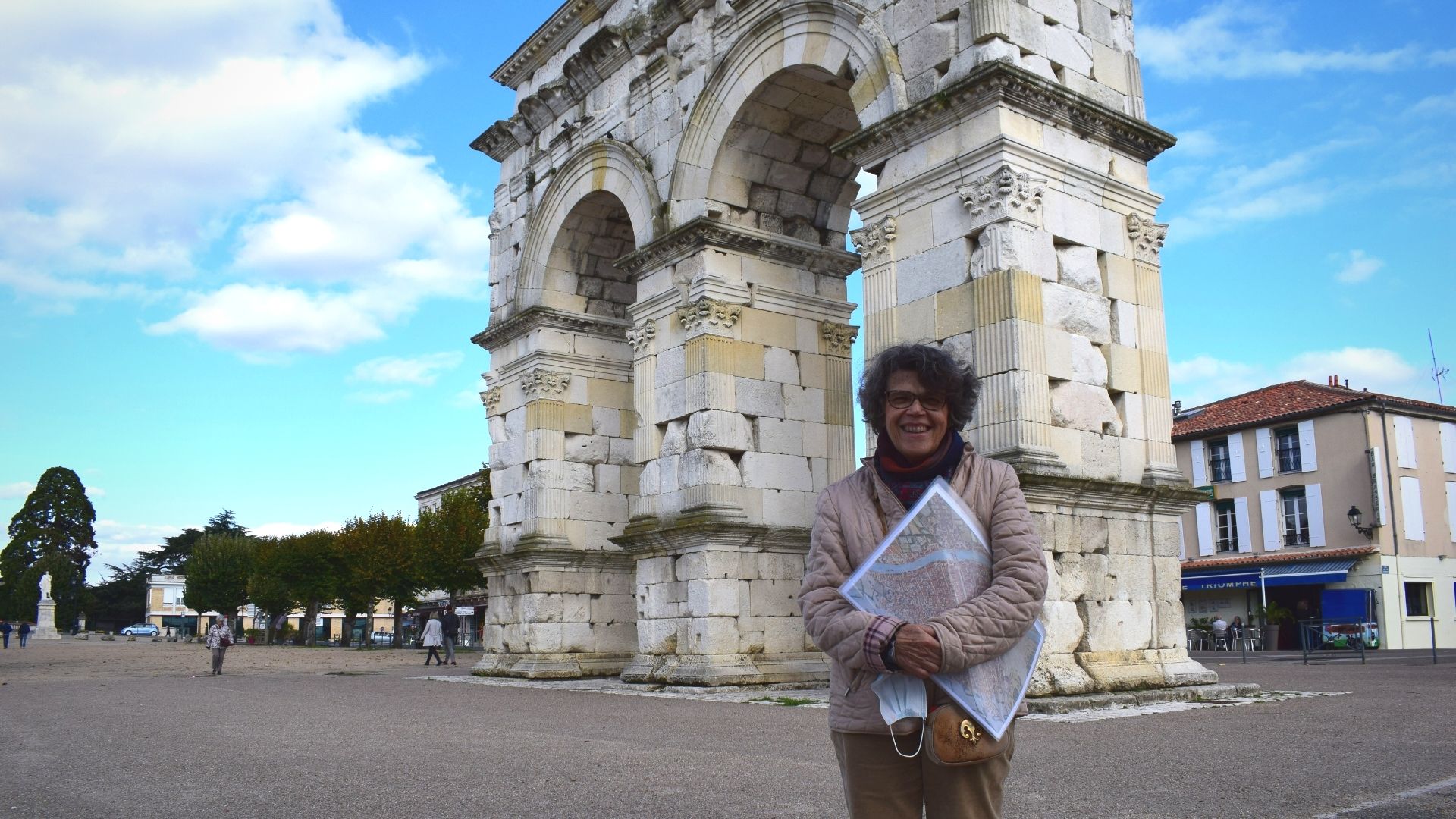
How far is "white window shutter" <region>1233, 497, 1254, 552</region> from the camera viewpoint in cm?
3506

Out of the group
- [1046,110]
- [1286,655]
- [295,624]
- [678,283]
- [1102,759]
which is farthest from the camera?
[295,624]

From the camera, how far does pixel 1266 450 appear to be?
A: 113 feet

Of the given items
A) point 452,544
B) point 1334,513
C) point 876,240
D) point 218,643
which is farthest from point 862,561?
point 452,544

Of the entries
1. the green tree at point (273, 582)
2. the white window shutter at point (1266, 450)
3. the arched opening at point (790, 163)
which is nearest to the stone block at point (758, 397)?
the arched opening at point (790, 163)

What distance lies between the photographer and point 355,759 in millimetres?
8219

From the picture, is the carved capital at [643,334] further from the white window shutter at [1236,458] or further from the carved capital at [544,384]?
the white window shutter at [1236,458]

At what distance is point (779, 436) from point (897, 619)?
41.4 ft

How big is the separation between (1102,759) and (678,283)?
9.70 metres

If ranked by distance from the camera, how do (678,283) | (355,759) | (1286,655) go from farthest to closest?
(1286,655) → (678,283) → (355,759)

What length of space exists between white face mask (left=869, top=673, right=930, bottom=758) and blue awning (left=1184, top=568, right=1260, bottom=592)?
34.1 meters

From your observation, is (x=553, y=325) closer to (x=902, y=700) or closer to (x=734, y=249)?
(x=734, y=249)

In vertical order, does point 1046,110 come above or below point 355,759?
above

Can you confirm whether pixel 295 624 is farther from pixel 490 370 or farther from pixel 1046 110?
pixel 1046 110

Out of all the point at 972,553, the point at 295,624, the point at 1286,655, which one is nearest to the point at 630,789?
the point at 972,553
